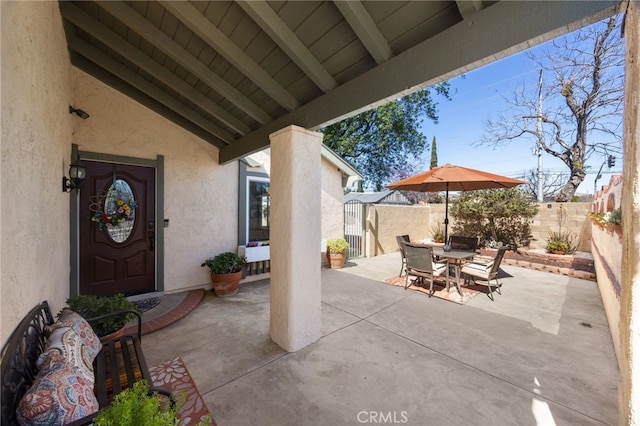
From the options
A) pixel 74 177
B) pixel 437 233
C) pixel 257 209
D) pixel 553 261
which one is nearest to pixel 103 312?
pixel 74 177

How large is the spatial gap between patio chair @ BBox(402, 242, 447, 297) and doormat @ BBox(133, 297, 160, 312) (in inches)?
174

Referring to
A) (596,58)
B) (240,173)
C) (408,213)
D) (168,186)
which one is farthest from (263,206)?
(596,58)

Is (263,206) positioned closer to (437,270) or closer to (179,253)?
(179,253)

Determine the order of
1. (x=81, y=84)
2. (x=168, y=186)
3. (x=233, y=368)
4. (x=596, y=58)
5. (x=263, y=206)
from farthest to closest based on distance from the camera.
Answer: (x=596, y=58)
(x=263, y=206)
(x=168, y=186)
(x=81, y=84)
(x=233, y=368)

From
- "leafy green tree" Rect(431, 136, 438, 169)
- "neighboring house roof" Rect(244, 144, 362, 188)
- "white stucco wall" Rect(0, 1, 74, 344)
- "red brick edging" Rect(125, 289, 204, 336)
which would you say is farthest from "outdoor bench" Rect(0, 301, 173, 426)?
"leafy green tree" Rect(431, 136, 438, 169)

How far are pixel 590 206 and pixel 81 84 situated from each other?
11636 mm

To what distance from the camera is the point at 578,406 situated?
216 centimetres

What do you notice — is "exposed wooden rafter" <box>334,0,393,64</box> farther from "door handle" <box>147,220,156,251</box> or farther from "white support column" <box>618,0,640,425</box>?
"door handle" <box>147,220,156,251</box>

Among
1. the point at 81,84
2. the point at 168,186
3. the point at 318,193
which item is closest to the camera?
the point at 318,193

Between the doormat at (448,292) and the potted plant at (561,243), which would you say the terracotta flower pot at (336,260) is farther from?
the potted plant at (561,243)

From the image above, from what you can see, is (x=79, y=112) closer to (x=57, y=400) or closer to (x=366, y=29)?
(x=57, y=400)

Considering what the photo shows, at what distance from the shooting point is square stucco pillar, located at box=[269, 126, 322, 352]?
2.92 m

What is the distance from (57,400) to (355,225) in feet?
25.0

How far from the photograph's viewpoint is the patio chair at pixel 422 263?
4570 millimetres
